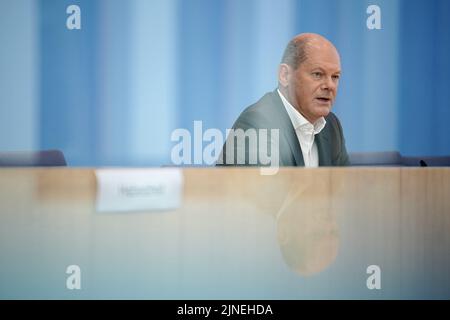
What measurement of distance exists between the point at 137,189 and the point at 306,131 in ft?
2.97

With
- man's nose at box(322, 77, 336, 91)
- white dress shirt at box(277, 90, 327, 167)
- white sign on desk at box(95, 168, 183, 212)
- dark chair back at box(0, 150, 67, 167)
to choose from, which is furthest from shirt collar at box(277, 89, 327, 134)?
white sign on desk at box(95, 168, 183, 212)

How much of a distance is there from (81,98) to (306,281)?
1.11 meters

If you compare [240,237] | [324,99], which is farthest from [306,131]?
[240,237]

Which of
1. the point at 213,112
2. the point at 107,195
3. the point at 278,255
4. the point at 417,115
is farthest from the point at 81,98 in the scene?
the point at 417,115

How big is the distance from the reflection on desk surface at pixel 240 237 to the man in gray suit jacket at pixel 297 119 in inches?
21.3

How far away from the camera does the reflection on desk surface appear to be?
710mm

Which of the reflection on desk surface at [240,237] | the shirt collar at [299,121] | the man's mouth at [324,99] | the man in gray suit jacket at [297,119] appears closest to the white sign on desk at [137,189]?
the reflection on desk surface at [240,237]

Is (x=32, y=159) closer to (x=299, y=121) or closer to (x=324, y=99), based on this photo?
(x=299, y=121)

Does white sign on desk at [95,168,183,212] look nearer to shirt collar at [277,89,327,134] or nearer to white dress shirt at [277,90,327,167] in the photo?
white dress shirt at [277,90,327,167]

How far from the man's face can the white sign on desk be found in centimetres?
91

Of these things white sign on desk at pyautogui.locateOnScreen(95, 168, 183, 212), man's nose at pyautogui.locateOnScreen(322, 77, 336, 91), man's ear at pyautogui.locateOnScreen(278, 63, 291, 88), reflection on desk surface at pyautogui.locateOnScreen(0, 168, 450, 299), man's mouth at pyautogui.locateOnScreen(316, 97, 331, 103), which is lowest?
reflection on desk surface at pyautogui.locateOnScreen(0, 168, 450, 299)

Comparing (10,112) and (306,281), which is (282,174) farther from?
(10,112)

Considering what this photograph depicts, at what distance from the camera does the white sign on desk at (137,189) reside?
2.32 ft

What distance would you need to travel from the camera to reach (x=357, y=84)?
A: 1.83 meters
